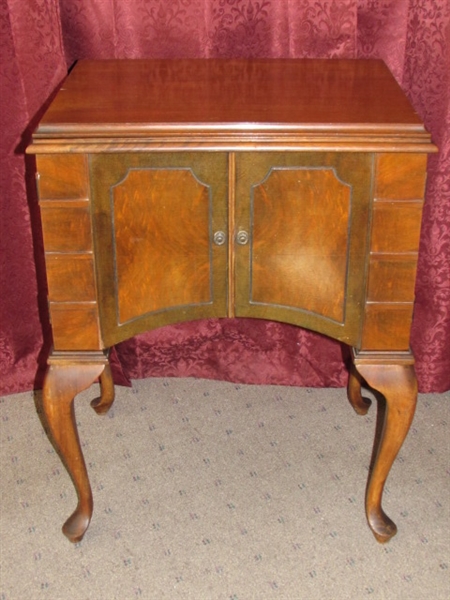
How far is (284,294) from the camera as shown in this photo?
1.68m

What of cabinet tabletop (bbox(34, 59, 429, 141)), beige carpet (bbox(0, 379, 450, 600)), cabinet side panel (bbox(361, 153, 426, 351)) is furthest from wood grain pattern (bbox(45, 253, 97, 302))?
beige carpet (bbox(0, 379, 450, 600))

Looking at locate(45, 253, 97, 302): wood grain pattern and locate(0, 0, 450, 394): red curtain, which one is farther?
locate(0, 0, 450, 394): red curtain

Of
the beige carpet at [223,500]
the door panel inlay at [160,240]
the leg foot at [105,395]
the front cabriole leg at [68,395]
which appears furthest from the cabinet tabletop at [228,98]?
the beige carpet at [223,500]

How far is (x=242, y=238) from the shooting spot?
63.9 inches

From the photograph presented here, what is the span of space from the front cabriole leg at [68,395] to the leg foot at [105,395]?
0.48 meters

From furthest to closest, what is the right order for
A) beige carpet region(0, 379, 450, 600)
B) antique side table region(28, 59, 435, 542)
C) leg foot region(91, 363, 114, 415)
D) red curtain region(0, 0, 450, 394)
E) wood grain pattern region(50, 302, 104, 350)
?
leg foot region(91, 363, 114, 415) < red curtain region(0, 0, 450, 394) < beige carpet region(0, 379, 450, 600) < wood grain pattern region(50, 302, 104, 350) < antique side table region(28, 59, 435, 542)

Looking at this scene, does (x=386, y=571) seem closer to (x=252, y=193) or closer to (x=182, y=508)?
(x=182, y=508)

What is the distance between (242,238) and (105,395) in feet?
3.10

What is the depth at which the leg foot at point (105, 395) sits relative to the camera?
2373mm

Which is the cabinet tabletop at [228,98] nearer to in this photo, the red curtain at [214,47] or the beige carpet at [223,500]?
the red curtain at [214,47]

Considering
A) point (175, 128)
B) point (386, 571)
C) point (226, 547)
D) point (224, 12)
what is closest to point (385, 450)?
point (386, 571)

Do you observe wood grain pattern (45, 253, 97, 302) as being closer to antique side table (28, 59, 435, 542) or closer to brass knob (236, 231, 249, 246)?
antique side table (28, 59, 435, 542)

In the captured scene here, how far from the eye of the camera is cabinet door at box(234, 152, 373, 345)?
5.11 feet

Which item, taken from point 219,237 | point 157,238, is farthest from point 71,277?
point 219,237
